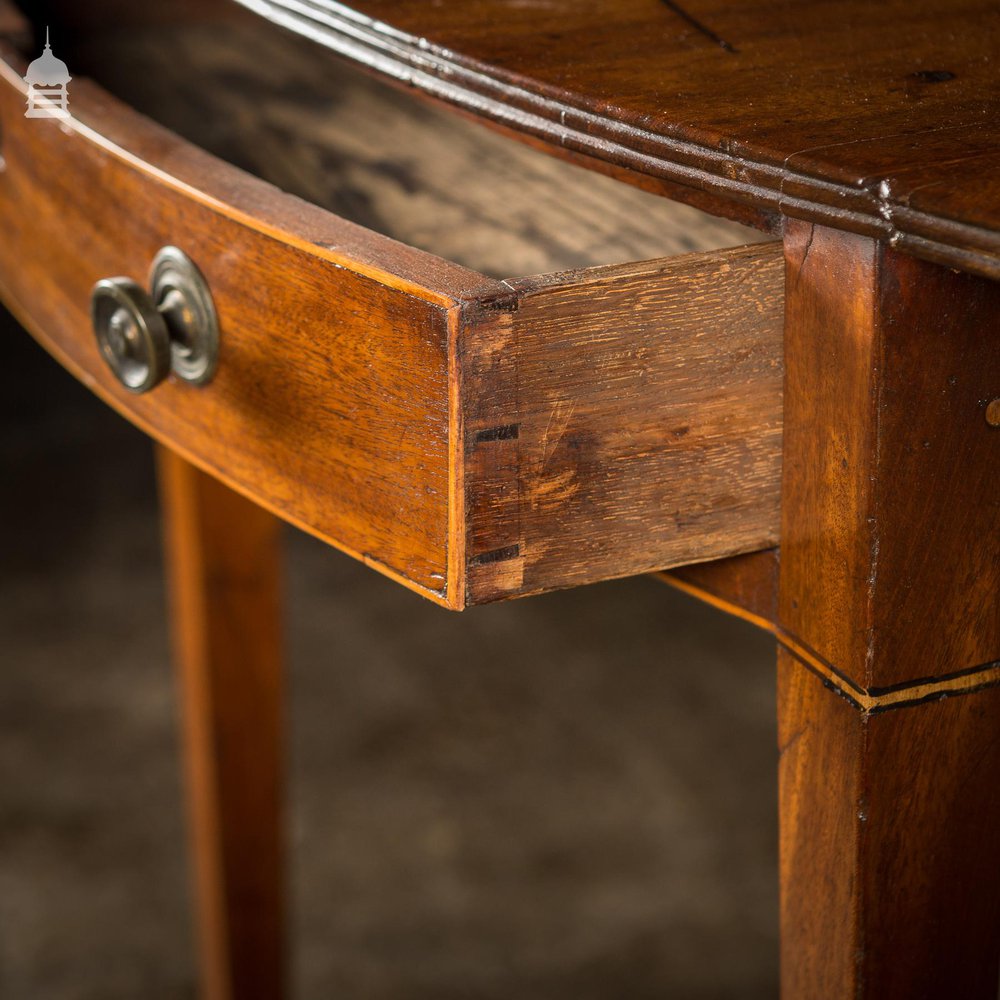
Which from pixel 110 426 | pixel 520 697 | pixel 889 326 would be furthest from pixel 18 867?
pixel 889 326

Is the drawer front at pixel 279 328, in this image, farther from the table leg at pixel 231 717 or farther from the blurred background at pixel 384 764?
the table leg at pixel 231 717

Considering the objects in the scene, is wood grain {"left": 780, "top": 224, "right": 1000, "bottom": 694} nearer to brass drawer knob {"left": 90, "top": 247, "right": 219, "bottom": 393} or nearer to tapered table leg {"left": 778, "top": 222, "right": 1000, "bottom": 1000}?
tapered table leg {"left": 778, "top": 222, "right": 1000, "bottom": 1000}

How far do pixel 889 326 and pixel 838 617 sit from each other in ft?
0.26

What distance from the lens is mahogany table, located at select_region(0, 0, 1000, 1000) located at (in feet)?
1.23

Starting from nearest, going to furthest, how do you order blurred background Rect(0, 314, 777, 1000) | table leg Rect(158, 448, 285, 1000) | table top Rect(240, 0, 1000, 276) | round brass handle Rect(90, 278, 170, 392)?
table top Rect(240, 0, 1000, 276) → round brass handle Rect(90, 278, 170, 392) → table leg Rect(158, 448, 285, 1000) → blurred background Rect(0, 314, 777, 1000)

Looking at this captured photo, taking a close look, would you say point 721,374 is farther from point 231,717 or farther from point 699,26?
point 231,717

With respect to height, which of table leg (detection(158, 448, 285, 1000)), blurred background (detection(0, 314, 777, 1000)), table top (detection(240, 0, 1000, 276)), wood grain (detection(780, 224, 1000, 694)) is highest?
table top (detection(240, 0, 1000, 276))

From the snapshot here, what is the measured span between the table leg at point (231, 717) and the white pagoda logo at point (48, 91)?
0.96 ft

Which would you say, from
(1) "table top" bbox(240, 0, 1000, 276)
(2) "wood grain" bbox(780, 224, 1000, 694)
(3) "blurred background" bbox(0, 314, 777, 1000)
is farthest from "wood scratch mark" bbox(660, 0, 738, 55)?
(3) "blurred background" bbox(0, 314, 777, 1000)

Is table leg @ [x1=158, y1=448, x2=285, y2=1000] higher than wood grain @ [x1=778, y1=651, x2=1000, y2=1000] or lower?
lower

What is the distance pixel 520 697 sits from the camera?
4.60 feet

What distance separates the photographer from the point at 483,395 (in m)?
0.37

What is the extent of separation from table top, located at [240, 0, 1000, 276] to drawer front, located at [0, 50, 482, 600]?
0.06 meters

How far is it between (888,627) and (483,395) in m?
0.12
